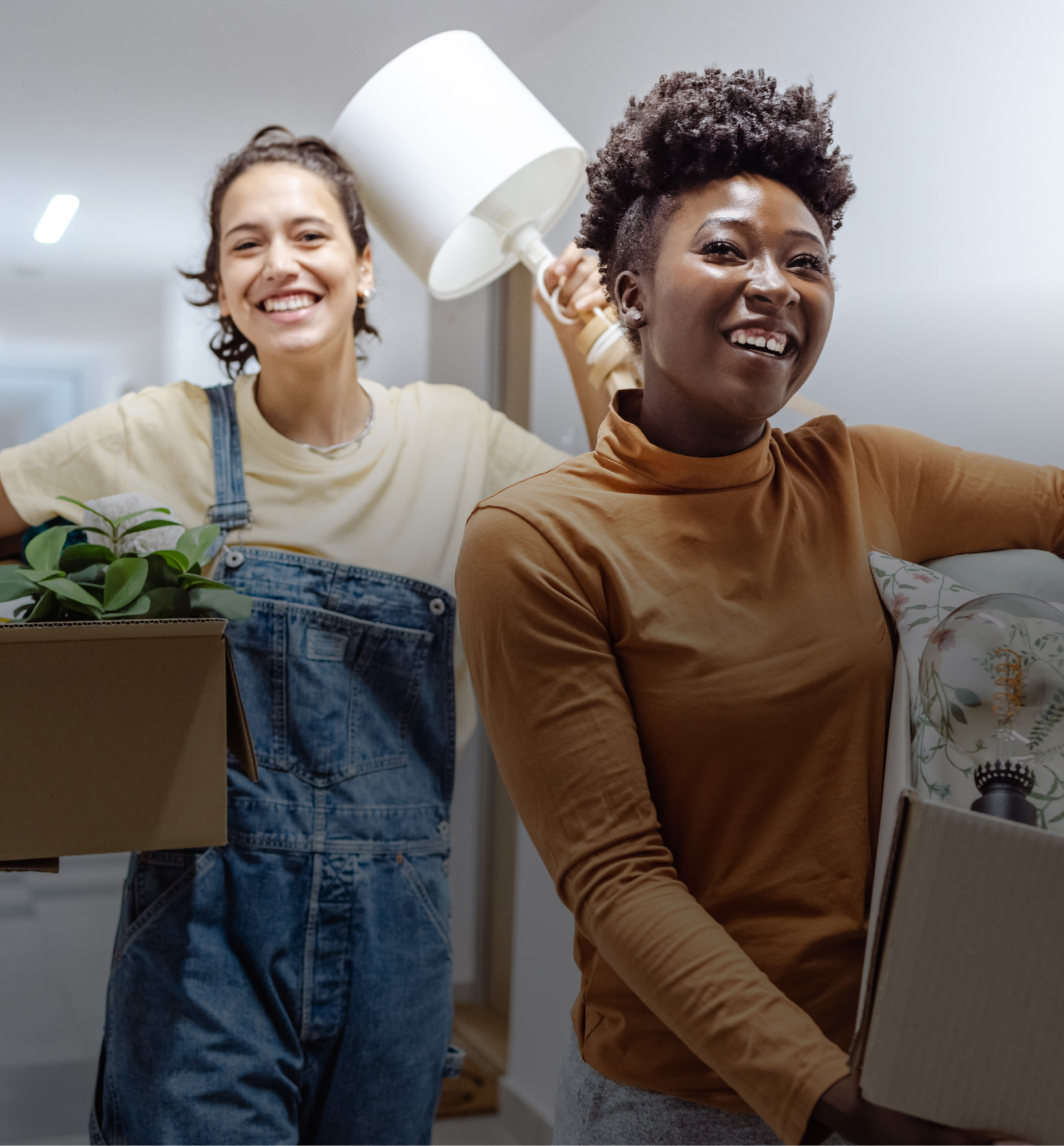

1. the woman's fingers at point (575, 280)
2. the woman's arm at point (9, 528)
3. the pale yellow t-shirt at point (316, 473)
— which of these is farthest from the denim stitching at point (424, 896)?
the woman's fingers at point (575, 280)

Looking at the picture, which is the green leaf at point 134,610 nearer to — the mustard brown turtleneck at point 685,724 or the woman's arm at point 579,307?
the mustard brown turtleneck at point 685,724

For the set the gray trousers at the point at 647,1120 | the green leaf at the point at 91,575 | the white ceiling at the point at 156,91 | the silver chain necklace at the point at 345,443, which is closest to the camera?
the gray trousers at the point at 647,1120

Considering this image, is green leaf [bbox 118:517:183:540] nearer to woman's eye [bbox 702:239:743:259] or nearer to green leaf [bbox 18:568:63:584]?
green leaf [bbox 18:568:63:584]

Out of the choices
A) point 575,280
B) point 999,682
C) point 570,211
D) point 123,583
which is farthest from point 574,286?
point 999,682

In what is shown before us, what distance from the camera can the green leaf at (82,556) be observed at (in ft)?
3.86

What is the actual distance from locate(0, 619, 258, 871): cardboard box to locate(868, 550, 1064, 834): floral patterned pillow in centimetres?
68

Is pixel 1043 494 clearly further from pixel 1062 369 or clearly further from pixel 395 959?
pixel 395 959

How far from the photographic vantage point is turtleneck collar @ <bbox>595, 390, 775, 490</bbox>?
1018mm

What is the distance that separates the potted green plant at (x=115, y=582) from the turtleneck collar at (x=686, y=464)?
A: 1.53 ft

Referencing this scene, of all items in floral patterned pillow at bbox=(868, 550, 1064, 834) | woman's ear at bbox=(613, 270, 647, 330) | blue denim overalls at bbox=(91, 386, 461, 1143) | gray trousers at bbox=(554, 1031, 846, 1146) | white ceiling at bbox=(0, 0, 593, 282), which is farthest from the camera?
white ceiling at bbox=(0, 0, 593, 282)

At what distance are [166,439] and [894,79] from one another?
3.59 ft

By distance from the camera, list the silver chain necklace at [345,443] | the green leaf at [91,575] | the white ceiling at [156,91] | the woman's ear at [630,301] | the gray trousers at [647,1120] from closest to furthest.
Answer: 1. the gray trousers at [647,1120]
2. the woman's ear at [630,301]
3. the green leaf at [91,575]
4. the silver chain necklace at [345,443]
5. the white ceiling at [156,91]

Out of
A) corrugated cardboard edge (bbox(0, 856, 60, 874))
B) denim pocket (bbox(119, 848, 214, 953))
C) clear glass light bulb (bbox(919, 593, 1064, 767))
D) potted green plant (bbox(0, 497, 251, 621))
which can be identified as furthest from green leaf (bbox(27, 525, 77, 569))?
clear glass light bulb (bbox(919, 593, 1064, 767))

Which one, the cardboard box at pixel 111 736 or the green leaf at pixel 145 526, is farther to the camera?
the green leaf at pixel 145 526
